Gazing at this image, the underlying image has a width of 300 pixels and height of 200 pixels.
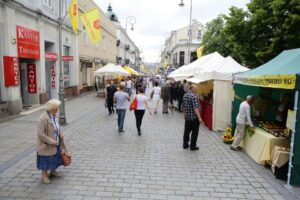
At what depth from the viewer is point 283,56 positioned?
7.16 meters

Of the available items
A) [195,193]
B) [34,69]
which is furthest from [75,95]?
[195,193]

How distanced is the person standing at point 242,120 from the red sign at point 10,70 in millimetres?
9254

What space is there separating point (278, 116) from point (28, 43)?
1158cm

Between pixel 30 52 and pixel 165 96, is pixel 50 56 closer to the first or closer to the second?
pixel 30 52

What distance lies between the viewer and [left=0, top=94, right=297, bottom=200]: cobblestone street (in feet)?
16.0

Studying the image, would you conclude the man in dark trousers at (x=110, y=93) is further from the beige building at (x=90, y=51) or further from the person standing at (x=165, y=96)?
the beige building at (x=90, y=51)

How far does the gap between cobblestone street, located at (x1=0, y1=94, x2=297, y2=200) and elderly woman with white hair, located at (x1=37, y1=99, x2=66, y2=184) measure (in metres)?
0.38

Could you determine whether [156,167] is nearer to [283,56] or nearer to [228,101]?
[283,56]

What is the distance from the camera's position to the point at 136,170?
19.5ft

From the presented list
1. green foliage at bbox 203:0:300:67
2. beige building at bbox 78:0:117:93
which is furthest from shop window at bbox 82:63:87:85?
green foliage at bbox 203:0:300:67

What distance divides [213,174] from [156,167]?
4.15 ft

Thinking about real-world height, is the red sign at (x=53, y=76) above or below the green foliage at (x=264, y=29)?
below

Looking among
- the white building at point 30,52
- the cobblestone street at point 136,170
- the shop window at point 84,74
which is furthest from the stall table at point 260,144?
the shop window at point 84,74

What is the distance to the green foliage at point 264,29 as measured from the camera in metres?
11.3
